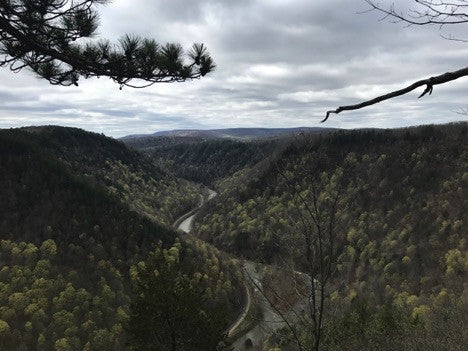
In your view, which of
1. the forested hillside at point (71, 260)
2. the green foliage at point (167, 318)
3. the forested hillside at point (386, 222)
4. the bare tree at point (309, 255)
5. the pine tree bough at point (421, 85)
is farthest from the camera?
the forested hillside at point (386, 222)

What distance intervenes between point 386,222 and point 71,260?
6921cm

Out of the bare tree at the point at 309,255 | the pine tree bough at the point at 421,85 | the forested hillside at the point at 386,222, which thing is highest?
the pine tree bough at the point at 421,85

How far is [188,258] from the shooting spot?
75562 mm

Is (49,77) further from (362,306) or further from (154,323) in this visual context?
(362,306)

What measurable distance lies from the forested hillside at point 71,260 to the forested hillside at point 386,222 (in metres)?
19.2

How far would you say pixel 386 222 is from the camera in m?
93.6

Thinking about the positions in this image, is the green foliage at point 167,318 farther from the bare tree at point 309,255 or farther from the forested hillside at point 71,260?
the bare tree at point 309,255

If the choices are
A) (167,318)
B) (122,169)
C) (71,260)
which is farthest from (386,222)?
(122,169)

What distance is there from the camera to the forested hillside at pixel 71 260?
48.5m

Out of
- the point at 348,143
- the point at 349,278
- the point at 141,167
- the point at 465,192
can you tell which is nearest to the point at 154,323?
the point at 349,278

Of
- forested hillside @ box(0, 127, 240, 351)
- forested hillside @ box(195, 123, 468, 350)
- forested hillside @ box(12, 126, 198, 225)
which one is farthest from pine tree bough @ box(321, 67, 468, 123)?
forested hillside @ box(12, 126, 198, 225)

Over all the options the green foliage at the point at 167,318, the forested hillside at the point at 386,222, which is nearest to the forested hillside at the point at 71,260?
the green foliage at the point at 167,318

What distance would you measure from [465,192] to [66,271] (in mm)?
78483

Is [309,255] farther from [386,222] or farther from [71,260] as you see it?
[386,222]
